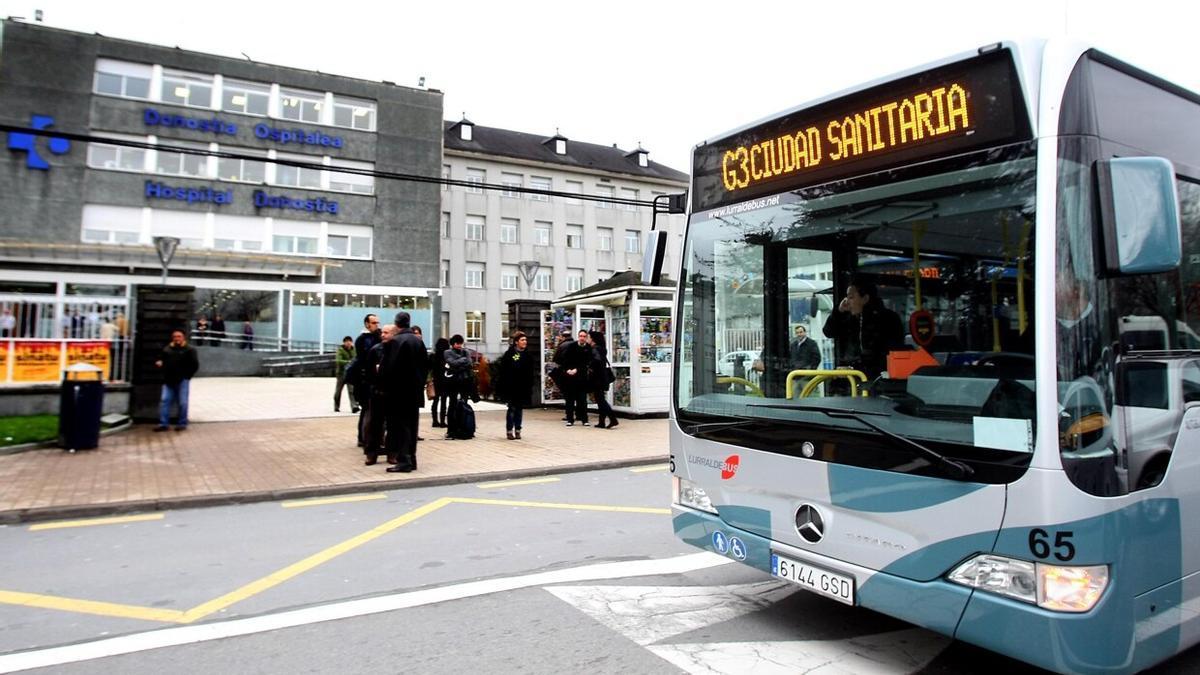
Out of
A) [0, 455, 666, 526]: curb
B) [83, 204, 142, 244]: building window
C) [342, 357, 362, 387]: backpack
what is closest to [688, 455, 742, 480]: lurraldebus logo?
[0, 455, 666, 526]: curb

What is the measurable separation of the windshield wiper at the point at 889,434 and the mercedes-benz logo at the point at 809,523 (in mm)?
457

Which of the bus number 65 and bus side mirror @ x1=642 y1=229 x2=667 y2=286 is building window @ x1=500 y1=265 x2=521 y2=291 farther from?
the bus number 65

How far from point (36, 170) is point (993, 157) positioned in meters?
38.6

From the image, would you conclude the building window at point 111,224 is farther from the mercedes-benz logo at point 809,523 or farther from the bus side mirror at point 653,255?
the mercedes-benz logo at point 809,523

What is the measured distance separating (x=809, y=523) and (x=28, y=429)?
11.7 metres

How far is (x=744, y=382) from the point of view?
3.92 meters

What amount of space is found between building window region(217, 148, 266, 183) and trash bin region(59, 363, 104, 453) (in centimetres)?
2675

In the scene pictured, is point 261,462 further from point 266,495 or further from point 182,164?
point 182,164

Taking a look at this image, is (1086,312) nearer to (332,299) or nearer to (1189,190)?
(1189,190)

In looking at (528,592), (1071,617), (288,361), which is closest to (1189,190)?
(1071,617)

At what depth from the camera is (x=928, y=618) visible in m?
2.87

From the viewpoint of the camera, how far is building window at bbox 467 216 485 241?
4456 centimetres

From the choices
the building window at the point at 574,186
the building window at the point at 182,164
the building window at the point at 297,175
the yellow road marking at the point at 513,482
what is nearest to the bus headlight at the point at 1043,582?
the yellow road marking at the point at 513,482

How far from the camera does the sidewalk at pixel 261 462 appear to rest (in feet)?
23.6
